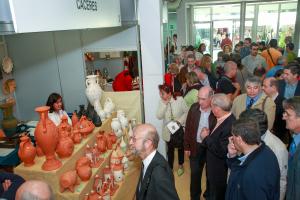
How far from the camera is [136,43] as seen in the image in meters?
4.07

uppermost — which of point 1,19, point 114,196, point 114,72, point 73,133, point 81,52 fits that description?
point 1,19

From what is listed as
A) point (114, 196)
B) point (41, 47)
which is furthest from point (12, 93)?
point (114, 196)

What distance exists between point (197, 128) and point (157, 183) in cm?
130

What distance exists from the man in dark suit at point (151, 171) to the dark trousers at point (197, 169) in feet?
3.96

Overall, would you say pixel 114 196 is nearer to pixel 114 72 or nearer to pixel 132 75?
pixel 132 75

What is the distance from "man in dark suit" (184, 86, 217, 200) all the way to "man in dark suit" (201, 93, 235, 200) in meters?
0.16

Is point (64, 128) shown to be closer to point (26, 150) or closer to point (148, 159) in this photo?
point (26, 150)

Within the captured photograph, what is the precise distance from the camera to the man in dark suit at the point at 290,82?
3.47m

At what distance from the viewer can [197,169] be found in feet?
10.3

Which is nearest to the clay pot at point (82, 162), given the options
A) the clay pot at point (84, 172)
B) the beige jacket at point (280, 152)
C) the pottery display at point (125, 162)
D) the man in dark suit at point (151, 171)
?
the clay pot at point (84, 172)

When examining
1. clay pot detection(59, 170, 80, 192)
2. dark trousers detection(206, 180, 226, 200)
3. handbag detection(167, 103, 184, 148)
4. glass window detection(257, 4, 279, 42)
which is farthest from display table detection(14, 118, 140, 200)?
glass window detection(257, 4, 279, 42)

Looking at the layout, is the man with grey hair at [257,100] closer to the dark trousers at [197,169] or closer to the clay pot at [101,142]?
the dark trousers at [197,169]

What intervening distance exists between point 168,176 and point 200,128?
4.02ft

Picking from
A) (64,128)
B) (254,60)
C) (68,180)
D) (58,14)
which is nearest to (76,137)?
(64,128)
